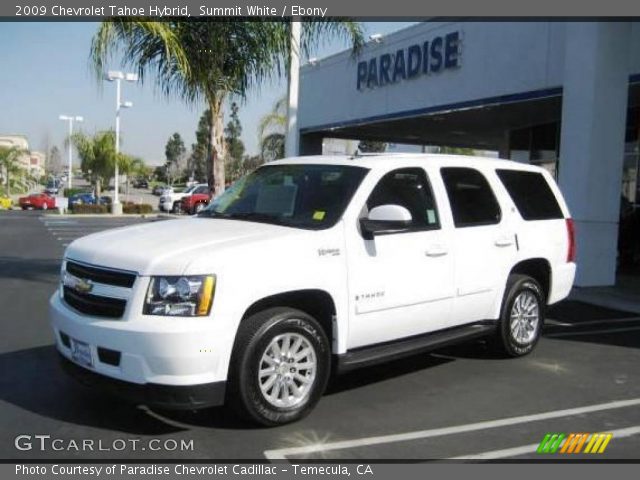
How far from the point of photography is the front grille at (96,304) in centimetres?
450

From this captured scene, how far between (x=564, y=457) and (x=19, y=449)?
350 centimetres

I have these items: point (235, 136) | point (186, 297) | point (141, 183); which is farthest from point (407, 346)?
point (141, 183)

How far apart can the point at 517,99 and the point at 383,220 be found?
9.91m

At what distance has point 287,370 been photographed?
481 cm

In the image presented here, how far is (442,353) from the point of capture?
7.09m

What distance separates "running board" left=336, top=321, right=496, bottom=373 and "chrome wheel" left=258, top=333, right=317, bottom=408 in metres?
0.32

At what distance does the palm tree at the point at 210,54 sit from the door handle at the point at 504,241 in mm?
4928

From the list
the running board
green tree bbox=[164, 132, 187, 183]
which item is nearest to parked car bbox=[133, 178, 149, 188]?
green tree bbox=[164, 132, 187, 183]

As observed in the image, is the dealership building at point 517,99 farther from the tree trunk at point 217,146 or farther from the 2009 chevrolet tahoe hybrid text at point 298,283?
the tree trunk at point 217,146

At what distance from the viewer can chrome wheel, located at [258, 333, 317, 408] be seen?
4.71 m

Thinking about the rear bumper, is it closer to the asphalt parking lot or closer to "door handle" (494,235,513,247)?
the asphalt parking lot

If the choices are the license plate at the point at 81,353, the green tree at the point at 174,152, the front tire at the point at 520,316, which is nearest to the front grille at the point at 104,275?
the license plate at the point at 81,353
